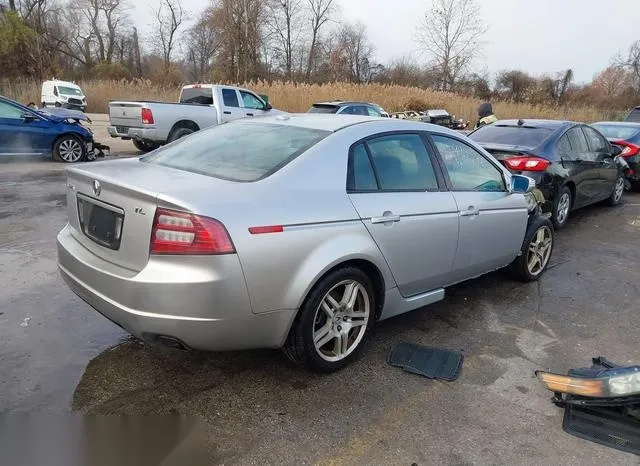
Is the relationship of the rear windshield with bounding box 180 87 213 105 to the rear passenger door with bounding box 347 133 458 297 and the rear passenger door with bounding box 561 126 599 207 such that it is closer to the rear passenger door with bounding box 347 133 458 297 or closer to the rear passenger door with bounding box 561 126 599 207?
the rear passenger door with bounding box 561 126 599 207

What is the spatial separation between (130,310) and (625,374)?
2.70 metres

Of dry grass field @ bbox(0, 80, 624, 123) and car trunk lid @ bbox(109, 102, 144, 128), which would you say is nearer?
→ car trunk lid @ bbox(109, 102, 144, 128)

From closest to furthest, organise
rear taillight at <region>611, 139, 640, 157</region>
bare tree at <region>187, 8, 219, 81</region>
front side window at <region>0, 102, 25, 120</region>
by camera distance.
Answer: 1. rear taillight at <region>611, 139, 640, 157</region>
2. front side window at <region>0, 102, 25, 120</region>
3. bare tree at <region>187, 8, 219, 81</region>

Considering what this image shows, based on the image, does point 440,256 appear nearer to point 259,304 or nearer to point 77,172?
point 259,304

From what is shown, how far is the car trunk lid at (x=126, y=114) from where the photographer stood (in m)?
12.5

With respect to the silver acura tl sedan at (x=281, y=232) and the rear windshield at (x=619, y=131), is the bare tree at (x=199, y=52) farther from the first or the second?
the silver acura tl sedan at (x=281, y=232)

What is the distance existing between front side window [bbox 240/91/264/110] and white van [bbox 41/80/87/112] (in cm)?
1573

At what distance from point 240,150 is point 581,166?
5977 millimetres

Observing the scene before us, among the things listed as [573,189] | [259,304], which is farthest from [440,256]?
[573,189]

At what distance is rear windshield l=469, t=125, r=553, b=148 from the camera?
691 cm

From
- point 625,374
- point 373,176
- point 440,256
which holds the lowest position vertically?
point 625,374

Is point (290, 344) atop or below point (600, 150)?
below

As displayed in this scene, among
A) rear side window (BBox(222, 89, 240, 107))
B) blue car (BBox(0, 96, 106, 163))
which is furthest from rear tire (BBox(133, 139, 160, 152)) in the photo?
rear side window (BBox(222, 89, 240, 107))

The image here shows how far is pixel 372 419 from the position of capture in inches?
111
